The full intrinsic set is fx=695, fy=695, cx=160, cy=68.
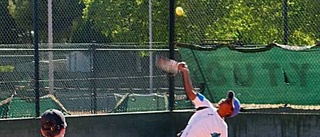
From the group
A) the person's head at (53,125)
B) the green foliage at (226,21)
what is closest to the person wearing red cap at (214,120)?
the person's head at (53,125)

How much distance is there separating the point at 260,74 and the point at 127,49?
2570 mm

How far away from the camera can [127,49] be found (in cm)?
1173

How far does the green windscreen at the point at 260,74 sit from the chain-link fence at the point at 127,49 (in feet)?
0.33

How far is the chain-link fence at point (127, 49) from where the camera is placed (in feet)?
35.7

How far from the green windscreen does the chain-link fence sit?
0.33ft

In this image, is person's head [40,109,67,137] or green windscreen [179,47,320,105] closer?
person's head [40,109,67,137]

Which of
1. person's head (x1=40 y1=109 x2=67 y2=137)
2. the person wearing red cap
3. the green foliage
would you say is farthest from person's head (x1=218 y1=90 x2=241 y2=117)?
the green foliage

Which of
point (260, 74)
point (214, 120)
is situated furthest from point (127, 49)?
point (214, 120)

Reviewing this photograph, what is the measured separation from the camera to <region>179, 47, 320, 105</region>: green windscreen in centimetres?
1008

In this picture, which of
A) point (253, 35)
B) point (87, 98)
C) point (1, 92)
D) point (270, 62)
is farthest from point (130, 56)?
point (270, 62)

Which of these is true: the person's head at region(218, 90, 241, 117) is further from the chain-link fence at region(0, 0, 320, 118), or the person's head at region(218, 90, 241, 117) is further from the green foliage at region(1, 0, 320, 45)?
the green foliage at region(1, 0, 320, 45)

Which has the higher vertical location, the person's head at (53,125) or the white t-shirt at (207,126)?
the person's head at (53,125)

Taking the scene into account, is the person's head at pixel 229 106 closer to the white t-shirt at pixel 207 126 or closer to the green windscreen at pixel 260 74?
the white t-shirt at pixel 207 126

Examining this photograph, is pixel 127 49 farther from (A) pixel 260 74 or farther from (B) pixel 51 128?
(B) pixel 51 128
